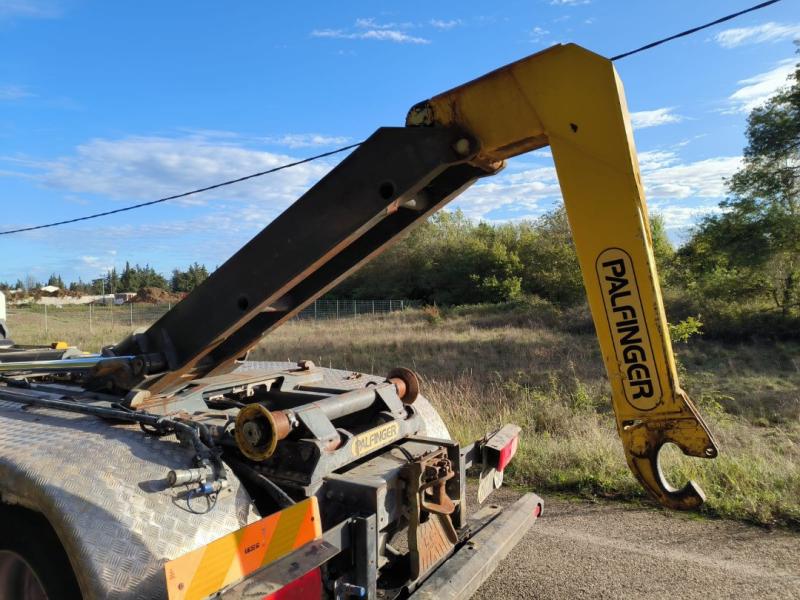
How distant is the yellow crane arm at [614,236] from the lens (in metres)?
2.42

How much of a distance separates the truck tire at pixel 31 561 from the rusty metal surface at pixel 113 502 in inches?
4.6

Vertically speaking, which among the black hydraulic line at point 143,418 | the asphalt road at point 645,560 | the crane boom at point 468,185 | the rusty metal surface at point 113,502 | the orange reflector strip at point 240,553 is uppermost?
the crane boom at point 468,185

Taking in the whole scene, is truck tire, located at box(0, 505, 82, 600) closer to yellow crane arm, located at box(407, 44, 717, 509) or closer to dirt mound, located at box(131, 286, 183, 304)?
yellow crane arm, located at box(407, 44, 717, 509)

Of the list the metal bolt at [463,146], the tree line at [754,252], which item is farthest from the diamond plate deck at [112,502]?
the tree line at [754,252]

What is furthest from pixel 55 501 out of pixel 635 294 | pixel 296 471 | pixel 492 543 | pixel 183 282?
pixel 183 282

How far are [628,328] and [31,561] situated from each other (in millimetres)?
2768

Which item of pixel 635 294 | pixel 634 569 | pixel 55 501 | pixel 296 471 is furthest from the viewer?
pixel 634 569

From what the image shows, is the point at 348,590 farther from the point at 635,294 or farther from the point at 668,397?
the point at 635,294

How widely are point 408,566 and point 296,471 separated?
88 centimetres

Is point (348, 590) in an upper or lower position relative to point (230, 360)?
lower

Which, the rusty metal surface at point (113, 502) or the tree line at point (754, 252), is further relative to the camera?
the tree line at point (754, 252)

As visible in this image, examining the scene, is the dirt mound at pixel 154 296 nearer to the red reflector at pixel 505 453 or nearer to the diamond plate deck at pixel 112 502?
the red reflector at pixel 505 453

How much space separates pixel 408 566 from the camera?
10.2 ft

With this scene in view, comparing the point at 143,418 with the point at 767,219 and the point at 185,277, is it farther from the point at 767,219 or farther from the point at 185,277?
the point at 185,277
